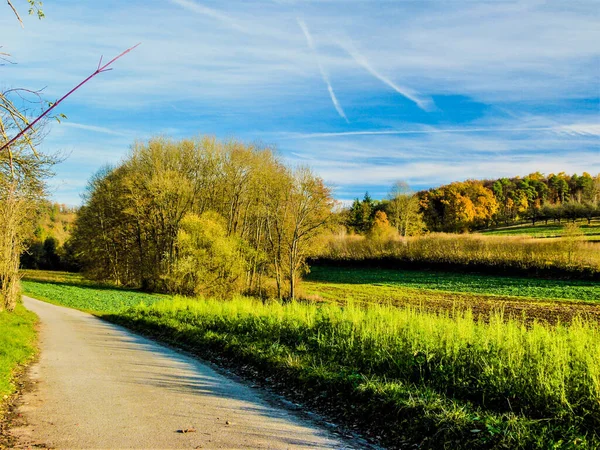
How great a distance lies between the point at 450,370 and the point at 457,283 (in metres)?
47.8

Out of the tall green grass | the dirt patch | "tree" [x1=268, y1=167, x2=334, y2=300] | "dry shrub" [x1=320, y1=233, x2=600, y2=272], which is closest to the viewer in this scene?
the tall green grass

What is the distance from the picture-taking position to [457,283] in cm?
5253

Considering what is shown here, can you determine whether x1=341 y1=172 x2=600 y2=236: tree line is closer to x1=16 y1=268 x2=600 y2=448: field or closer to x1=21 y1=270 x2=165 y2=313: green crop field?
x1=21 y1=270 x2=165 y2=313: green crop field

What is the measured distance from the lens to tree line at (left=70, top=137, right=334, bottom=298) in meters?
35.7

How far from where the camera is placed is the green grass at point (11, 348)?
866 cm

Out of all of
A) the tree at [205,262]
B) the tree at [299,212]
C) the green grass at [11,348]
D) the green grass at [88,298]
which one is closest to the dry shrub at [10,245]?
the green grass at [11,348]

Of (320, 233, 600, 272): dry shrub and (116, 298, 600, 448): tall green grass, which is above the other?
(320, 233, 600, 272): dry shrub

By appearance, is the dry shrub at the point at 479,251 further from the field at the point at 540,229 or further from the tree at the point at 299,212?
the field at the point at 540,229

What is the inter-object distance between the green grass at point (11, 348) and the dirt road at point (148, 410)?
44 centimetres

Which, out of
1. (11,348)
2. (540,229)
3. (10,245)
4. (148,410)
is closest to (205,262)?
(10,245)

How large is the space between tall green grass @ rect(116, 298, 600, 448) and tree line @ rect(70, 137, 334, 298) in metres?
23.6

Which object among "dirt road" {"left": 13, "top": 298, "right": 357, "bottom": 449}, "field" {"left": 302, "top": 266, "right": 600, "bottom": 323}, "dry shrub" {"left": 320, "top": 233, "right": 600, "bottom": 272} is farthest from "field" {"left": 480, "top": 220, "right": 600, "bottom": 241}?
"dirt road" {"left": 13, "top": 298, "right": 357, "bottom": 449}

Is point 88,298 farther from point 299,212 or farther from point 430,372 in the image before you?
point 430,372

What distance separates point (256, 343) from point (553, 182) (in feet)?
412
